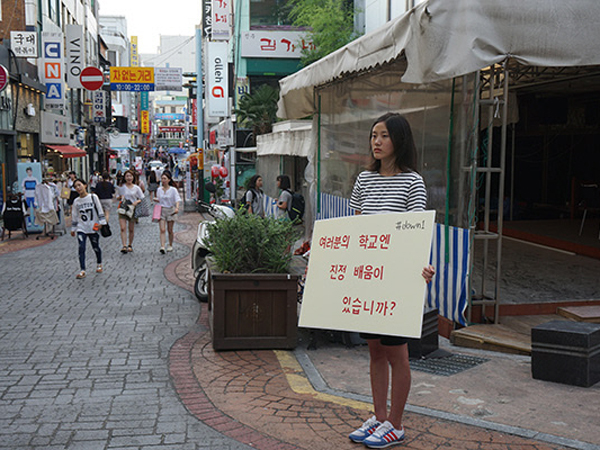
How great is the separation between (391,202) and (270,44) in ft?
90.0

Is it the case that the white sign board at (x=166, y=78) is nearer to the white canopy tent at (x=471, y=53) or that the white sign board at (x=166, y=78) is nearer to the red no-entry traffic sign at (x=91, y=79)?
the red no-entry traffic sign at (x=91, y=79)

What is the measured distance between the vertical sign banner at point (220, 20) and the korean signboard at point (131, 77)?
3.69m

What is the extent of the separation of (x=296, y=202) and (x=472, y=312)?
5.50m

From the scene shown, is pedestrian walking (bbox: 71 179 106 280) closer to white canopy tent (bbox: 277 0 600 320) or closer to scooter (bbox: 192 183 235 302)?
scooter (bbox: 192 183 235 302)

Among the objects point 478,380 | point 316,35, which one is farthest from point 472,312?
point 316,35

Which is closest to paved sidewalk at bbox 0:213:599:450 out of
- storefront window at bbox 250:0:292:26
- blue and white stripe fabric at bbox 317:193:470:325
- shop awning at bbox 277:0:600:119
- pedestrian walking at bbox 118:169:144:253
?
blue and white stripe fabric at bbox 317:193:470:325

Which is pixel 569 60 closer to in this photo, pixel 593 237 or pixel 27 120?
pixel 593 237

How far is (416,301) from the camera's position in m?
3.77

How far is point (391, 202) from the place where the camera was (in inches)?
157

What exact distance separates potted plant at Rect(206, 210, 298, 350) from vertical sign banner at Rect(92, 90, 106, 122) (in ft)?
133

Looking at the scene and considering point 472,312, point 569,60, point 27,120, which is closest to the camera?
point 569,60

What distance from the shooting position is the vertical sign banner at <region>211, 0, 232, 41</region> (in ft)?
94.3

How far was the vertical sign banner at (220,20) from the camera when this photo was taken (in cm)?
2875

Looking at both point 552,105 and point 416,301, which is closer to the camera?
point 416,301
